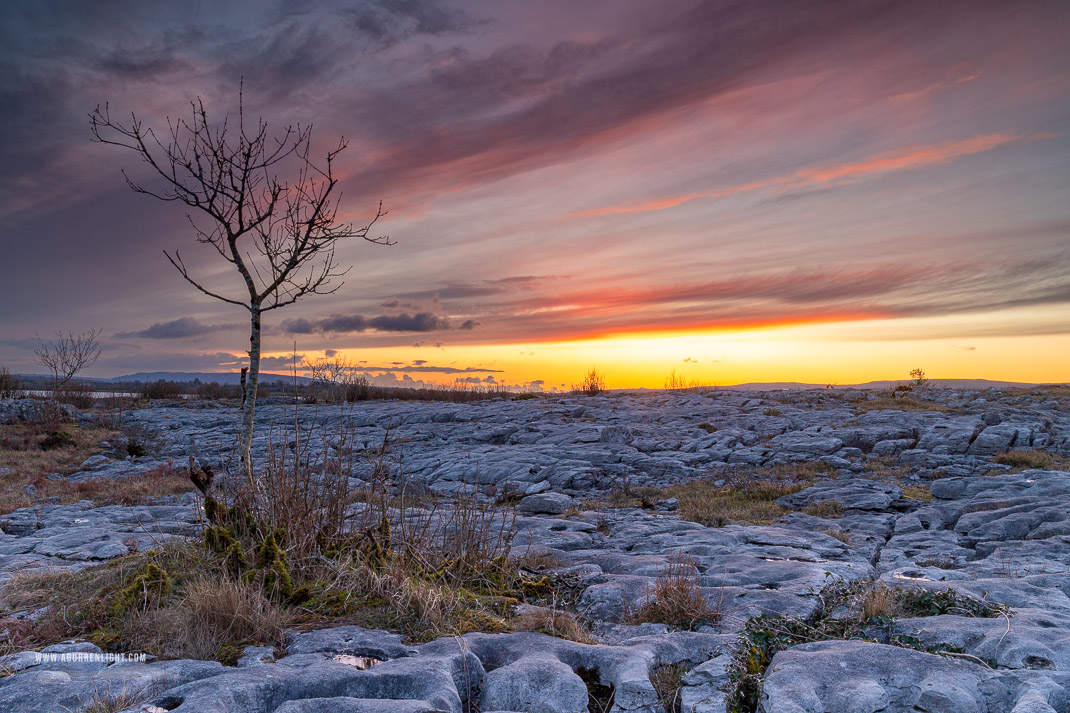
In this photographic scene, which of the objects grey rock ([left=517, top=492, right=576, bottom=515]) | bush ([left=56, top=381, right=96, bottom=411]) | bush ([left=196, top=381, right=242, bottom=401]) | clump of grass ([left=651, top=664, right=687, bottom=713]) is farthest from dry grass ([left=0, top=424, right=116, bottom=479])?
clump of grass ([left=651, top=664, right=687, bottom=713])

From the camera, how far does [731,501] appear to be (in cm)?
1227

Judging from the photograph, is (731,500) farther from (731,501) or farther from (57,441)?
(57,441)

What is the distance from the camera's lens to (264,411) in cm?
3328

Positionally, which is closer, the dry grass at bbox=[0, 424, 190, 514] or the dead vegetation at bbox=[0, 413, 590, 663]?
the dead vegetation at bbox=[0, 413, 590, 663]

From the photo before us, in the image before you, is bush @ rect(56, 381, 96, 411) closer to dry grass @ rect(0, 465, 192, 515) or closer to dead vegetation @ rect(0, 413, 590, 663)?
dry grass @ rect(0, 465, 192, 515)

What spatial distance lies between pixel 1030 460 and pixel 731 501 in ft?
23.7

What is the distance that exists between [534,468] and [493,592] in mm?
9320

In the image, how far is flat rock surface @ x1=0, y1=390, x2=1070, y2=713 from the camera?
12.1ft

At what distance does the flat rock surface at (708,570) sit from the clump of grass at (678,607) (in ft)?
0.58

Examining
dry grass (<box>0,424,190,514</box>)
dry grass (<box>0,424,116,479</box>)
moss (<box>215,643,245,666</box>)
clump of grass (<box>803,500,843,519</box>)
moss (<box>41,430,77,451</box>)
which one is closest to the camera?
moss (<box>215,643,245,666</box>)

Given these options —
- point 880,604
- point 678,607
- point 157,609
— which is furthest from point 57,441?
point 880,604

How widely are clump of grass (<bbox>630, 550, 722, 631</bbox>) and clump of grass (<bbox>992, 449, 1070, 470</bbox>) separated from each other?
11.9 m

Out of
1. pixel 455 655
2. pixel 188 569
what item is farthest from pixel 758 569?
pixel 188 569

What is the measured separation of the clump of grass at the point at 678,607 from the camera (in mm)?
5297
